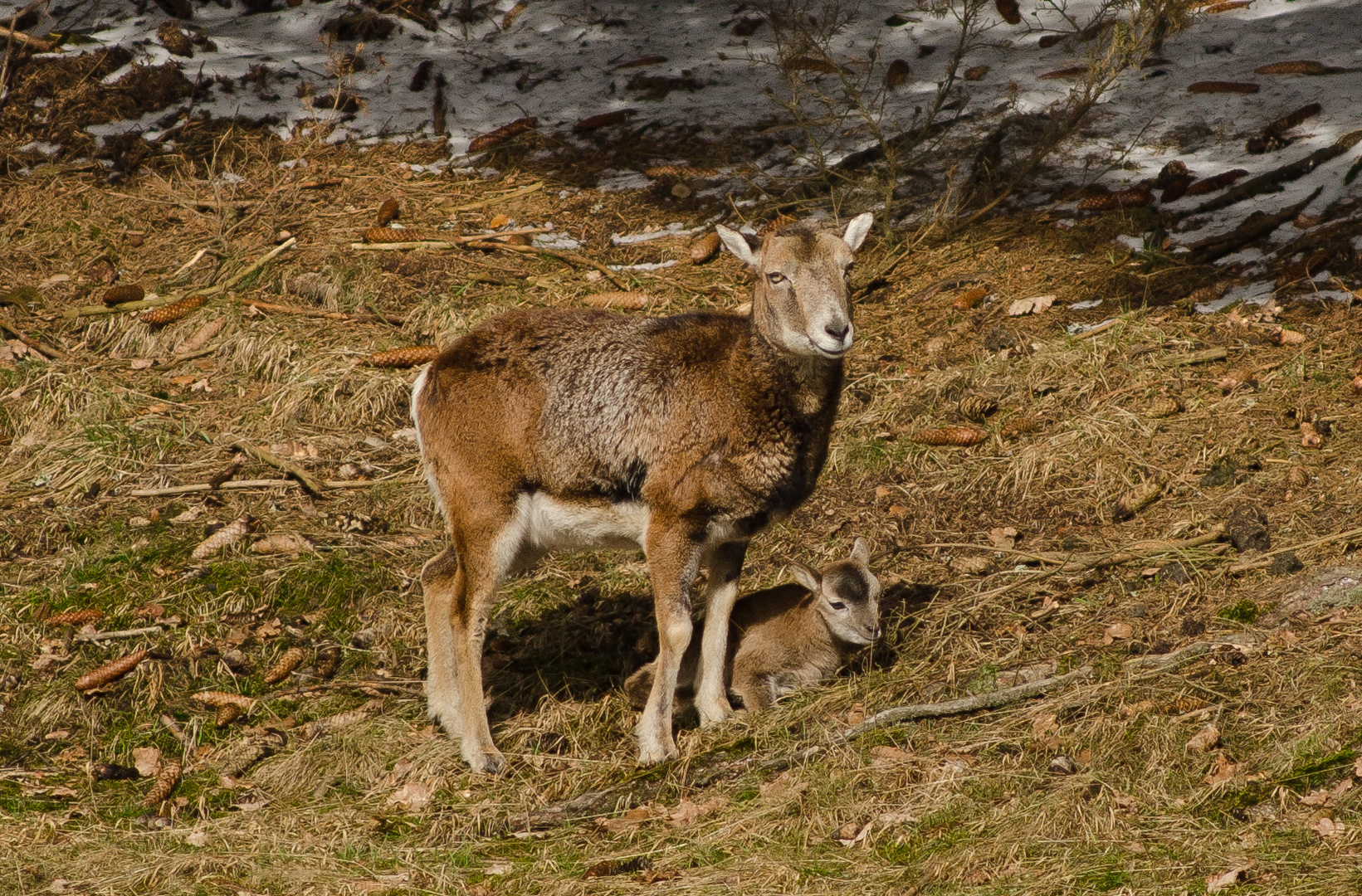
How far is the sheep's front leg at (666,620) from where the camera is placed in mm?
6852

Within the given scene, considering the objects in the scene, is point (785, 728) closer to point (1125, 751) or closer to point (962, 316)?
point (1125, 751)

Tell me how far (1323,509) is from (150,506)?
301 inches

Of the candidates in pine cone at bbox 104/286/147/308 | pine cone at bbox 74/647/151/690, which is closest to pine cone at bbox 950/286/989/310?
pine cone at bbox 74/647/151/690

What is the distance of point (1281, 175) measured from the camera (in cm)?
1102

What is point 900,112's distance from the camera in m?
13.2

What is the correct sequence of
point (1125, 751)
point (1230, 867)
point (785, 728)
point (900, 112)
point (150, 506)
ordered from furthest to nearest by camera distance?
point (900, 112) < point (150, 506) < point (785, 728) < point (1125, 751) < point (1230, 867)

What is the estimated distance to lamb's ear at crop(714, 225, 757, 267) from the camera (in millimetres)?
6969

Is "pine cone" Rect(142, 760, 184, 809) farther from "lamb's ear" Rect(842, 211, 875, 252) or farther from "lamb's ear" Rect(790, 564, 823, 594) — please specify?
"lamb's ear" Rect(842, 211, 875, 252)

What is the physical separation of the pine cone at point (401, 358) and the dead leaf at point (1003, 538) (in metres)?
4.71

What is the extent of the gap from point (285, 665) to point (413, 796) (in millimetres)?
1606

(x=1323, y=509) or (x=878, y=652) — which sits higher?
(x=1323, y=509)

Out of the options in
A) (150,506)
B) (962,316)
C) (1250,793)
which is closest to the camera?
(1250,793)

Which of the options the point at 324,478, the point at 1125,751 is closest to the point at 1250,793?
the point at 1125,751

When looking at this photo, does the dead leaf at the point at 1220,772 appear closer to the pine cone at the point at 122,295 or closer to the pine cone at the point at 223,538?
the pine cone at the point at 223,538
